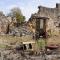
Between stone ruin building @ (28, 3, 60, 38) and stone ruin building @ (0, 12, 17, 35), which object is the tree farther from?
stone ruin building @ (28, 3, 60, 38)

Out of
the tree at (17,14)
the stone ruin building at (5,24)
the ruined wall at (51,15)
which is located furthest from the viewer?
the tree at (17,14)

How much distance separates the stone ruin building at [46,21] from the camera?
867 inches

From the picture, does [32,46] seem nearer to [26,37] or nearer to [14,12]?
[26,37]

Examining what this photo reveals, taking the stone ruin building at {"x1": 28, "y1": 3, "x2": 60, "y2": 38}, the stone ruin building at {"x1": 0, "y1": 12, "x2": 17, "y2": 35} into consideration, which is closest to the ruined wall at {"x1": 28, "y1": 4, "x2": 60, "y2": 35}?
the stone ruin building at {"x1": 28, "y1": 3, "x2": 60, "y2": 38}

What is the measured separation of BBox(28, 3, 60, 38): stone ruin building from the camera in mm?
22023

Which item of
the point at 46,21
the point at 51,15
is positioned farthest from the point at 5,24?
the point at 46,21

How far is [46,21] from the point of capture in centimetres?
2314

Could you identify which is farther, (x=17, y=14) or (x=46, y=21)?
(x=17, y=14)

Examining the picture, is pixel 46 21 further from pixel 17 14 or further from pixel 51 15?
pixel 17 14

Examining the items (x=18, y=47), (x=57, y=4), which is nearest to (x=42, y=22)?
(x=57, y=4)

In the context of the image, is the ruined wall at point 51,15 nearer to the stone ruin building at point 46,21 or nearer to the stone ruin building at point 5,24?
the stone ruin building at point 46,21

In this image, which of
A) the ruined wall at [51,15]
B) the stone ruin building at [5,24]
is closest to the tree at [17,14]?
the stone ruin building at [5,24]

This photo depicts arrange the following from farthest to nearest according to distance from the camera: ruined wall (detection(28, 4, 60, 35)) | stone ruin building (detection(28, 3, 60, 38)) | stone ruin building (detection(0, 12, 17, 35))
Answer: stone ruin building (detection(0, 12, 17, 35)), ruined wall (detection(28, 4, 60, 35)), stone ruin building (detection(28, 3, 60, 38))

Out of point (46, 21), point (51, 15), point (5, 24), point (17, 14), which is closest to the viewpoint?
point (46, 21)
